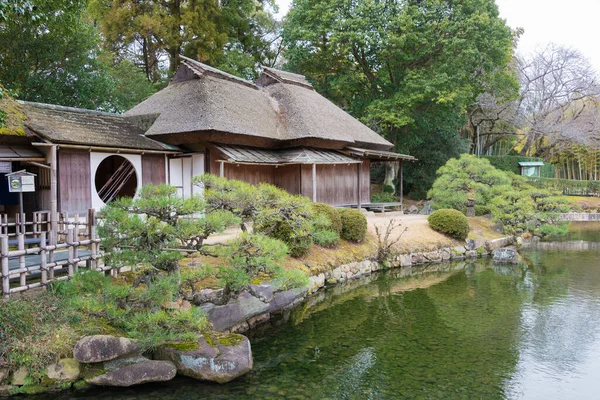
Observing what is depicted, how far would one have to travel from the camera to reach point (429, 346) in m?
6.72

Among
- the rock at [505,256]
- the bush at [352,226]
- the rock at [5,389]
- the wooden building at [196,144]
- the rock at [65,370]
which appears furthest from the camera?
the rock at [505,256]

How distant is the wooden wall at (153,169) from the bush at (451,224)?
9.19 m

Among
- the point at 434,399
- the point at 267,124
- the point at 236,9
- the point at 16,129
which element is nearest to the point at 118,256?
the point at 434,399

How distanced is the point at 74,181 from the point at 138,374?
7139 mm

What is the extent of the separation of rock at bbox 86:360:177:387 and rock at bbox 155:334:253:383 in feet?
0.47

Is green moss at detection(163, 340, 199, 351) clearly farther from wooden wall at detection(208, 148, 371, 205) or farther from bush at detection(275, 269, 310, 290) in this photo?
wooden wall at detection(208, 148, 371, 205)

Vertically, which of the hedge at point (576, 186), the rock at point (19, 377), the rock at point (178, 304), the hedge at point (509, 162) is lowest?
the rock at point (19, 377)

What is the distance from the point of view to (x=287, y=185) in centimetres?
1633

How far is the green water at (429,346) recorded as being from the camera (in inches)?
208

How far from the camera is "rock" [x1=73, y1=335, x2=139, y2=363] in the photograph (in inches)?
196

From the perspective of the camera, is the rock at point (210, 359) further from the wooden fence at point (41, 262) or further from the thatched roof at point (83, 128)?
the thatched roof at point (83, 128)

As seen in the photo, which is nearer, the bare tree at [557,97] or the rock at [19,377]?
the rock at [19,377]

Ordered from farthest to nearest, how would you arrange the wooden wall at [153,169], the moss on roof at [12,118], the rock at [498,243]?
1. the rock at [498,243]
2. the wooden wall at [153,169]
3. the moss on roof at [12,118]

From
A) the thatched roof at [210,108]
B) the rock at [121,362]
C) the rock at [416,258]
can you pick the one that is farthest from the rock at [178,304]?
the rock at [416,258]
